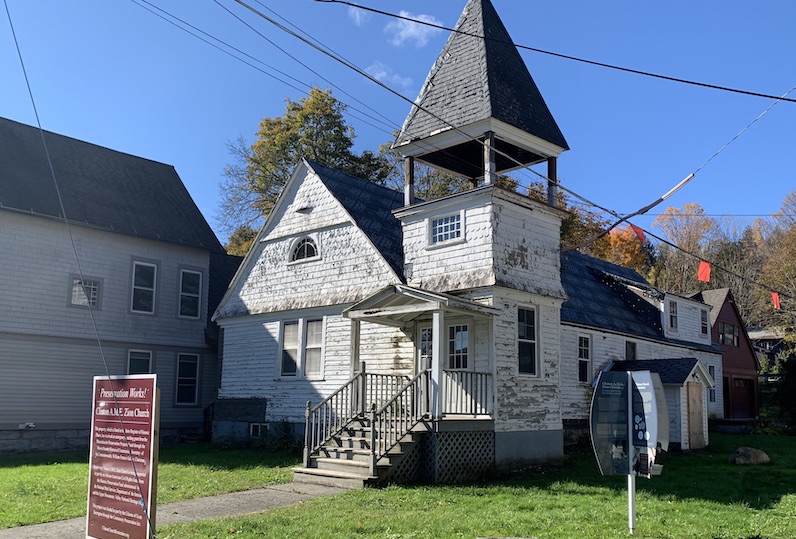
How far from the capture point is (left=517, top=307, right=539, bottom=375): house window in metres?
16.1

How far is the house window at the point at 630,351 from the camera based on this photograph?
78.8 feet

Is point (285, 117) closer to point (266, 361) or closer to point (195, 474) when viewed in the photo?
point (266, 361)

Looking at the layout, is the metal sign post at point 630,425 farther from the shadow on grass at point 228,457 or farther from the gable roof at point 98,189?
the gable roof at point 98,189

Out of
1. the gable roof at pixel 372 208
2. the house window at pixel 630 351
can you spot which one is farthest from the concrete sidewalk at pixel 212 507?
the house window at pixel 630 351

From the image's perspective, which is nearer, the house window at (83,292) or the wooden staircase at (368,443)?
the wooden staircase at (368,443)

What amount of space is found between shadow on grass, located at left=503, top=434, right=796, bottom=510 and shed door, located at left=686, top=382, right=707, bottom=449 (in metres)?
2.13

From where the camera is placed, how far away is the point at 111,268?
23.6 m

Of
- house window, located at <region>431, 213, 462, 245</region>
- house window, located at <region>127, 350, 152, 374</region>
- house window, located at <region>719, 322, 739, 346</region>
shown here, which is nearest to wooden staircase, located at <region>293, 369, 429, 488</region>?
house window, located at <region>431, 213, 462, 245</region>

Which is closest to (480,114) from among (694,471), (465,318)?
(465,318)

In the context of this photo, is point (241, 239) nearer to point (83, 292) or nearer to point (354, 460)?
point (83, 292)

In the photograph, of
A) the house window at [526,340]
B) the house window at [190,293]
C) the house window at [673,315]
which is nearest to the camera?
the house window at [526,340]

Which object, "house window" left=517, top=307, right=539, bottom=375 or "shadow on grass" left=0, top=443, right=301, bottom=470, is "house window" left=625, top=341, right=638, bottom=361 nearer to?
"house window" left=517, top=307, right=539, bottom=375

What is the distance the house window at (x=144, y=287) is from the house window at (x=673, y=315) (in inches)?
748

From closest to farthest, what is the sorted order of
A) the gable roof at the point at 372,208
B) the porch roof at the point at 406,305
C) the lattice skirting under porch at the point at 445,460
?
1. the lattice skirting under porch at the point at 445,460
2. the porch roof at the point at 406,305
3. the gable roof at the point at 372,208
